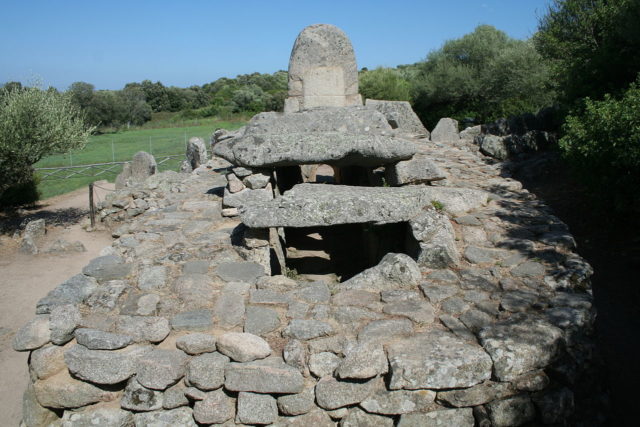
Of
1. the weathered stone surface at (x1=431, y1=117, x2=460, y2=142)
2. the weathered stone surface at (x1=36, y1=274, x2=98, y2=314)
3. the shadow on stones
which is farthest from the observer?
the weathered stone surface at (x1=431, y1=117, x2=460, y2=142)

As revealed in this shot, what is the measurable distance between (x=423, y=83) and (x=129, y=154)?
50.1 ft

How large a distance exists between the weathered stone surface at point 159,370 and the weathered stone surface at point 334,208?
1.67 meters

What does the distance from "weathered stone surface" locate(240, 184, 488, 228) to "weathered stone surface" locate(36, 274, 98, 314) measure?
1.60 metres

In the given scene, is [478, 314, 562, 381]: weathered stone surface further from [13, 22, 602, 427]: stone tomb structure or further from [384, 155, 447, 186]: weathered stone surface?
[384, 155, 447, 186]: weathered stone surface

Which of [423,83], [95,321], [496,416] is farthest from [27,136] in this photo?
[423,83]

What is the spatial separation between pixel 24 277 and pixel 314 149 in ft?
23.6

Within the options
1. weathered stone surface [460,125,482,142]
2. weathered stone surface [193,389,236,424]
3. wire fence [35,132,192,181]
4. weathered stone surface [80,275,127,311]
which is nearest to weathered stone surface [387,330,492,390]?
weathered stone surface [193,389,236,424]

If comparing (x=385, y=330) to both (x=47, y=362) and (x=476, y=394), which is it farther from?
(x=47, y=362)

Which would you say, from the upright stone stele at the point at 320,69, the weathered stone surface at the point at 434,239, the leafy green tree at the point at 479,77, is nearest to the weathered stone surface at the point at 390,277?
the weathered stone surface at the point at 434,239

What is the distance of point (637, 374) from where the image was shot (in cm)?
510

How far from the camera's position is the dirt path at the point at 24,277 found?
6.09 meters

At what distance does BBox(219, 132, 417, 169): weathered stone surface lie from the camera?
5.90 meters

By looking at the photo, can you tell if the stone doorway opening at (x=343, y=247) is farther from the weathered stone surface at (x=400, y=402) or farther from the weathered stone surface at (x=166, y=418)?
the weathered stone surface at (x=166, y=418)

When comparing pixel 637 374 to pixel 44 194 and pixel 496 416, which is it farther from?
pixel 44 194
